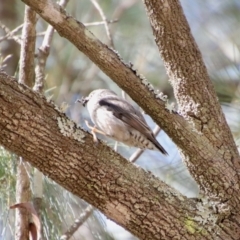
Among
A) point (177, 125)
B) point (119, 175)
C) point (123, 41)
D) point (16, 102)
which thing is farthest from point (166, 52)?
point (123, 41)

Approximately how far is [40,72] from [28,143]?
769mm

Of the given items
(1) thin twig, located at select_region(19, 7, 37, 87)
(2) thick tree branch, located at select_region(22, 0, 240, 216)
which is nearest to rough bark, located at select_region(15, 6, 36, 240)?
(1) thin twig, located at select_region(19, 7, 37, 87)

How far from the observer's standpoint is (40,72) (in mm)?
2410

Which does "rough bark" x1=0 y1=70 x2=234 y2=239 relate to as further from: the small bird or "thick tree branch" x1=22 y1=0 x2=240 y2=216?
the small bird

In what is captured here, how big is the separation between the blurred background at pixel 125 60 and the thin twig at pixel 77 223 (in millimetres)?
36

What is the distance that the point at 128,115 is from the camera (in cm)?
258

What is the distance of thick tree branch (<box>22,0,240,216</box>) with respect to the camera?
1922mm

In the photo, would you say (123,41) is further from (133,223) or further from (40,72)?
(133,223)

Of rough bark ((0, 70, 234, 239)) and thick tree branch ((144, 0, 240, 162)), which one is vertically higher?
thick tree branch ((144, 0, 240, 162))

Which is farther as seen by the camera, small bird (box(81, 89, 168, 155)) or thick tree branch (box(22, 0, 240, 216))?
small bird (box(81, 89, 168, 155))

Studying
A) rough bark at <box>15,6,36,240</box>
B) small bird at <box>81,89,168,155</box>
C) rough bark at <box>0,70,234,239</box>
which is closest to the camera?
rough bark at <box>0,70,234,239</box>

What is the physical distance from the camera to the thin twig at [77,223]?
2.24m

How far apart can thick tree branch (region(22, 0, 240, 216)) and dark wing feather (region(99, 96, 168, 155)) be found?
0.49 m

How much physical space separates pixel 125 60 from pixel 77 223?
4.60 ft
